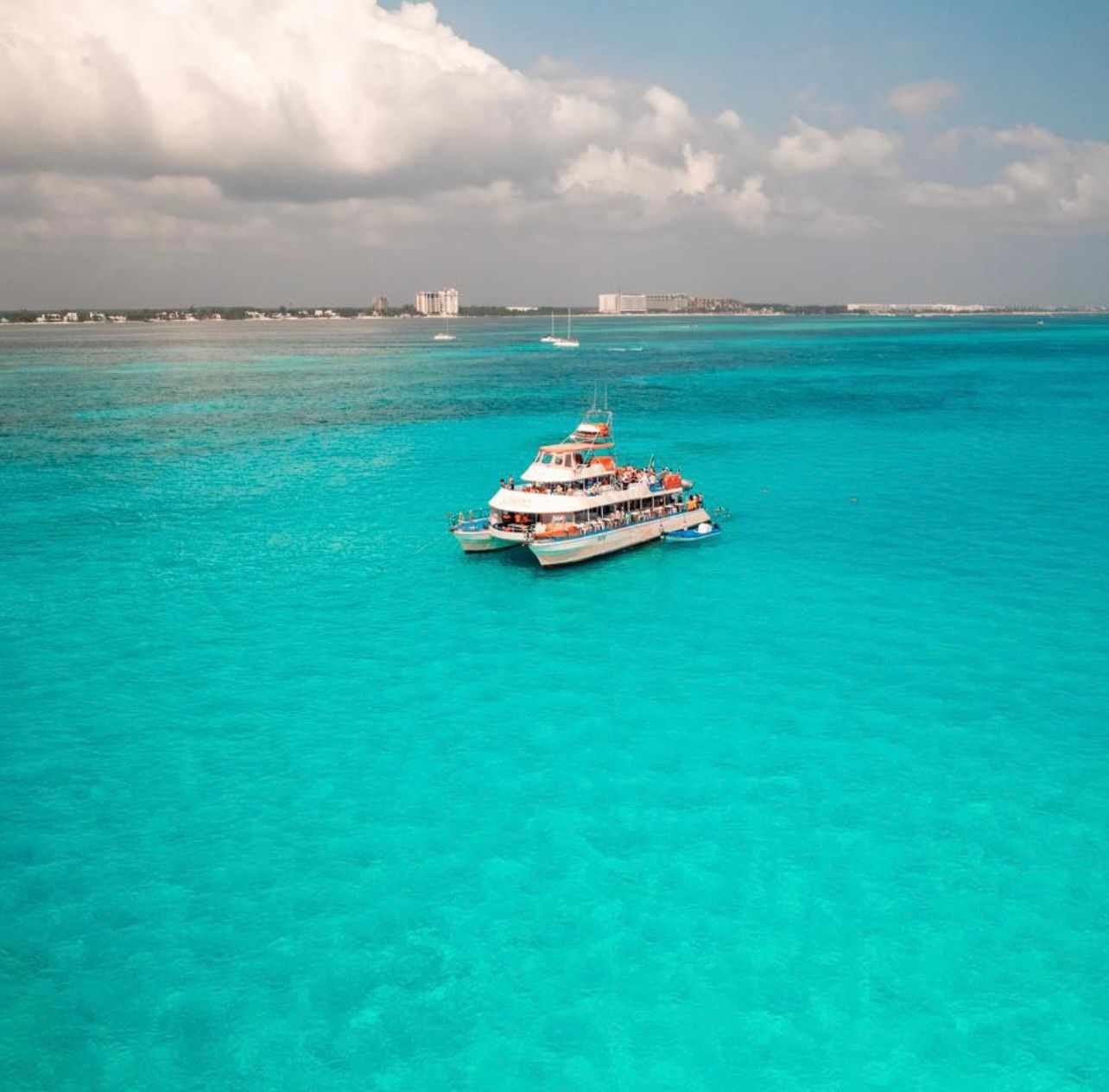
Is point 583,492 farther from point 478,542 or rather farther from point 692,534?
point 692,534

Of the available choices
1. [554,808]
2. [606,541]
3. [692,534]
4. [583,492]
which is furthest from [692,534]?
[554,808]

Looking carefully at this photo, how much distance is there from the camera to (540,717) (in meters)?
37.4

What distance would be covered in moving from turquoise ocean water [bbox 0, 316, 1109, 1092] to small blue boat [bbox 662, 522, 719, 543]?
2.71ft

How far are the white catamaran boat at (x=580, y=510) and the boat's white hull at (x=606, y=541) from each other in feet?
0.20

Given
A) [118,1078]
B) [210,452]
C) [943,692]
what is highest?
[210,452]

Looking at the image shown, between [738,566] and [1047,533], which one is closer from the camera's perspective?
[738,566]

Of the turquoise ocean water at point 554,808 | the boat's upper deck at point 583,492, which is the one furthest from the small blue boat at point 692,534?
the boat's upper deck at point 583,492

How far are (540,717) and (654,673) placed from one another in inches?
265

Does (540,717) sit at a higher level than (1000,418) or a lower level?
lower

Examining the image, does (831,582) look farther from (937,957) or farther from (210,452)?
(210,452)

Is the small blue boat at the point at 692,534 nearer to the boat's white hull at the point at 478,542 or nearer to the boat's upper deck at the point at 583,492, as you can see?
the boat's upper deck at the point at 583,492

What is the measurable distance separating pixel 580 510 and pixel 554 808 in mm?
29633

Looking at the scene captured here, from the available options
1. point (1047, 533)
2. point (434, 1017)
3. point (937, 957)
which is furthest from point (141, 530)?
point (1047, 533)

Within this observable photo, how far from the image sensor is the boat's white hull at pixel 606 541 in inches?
2221
